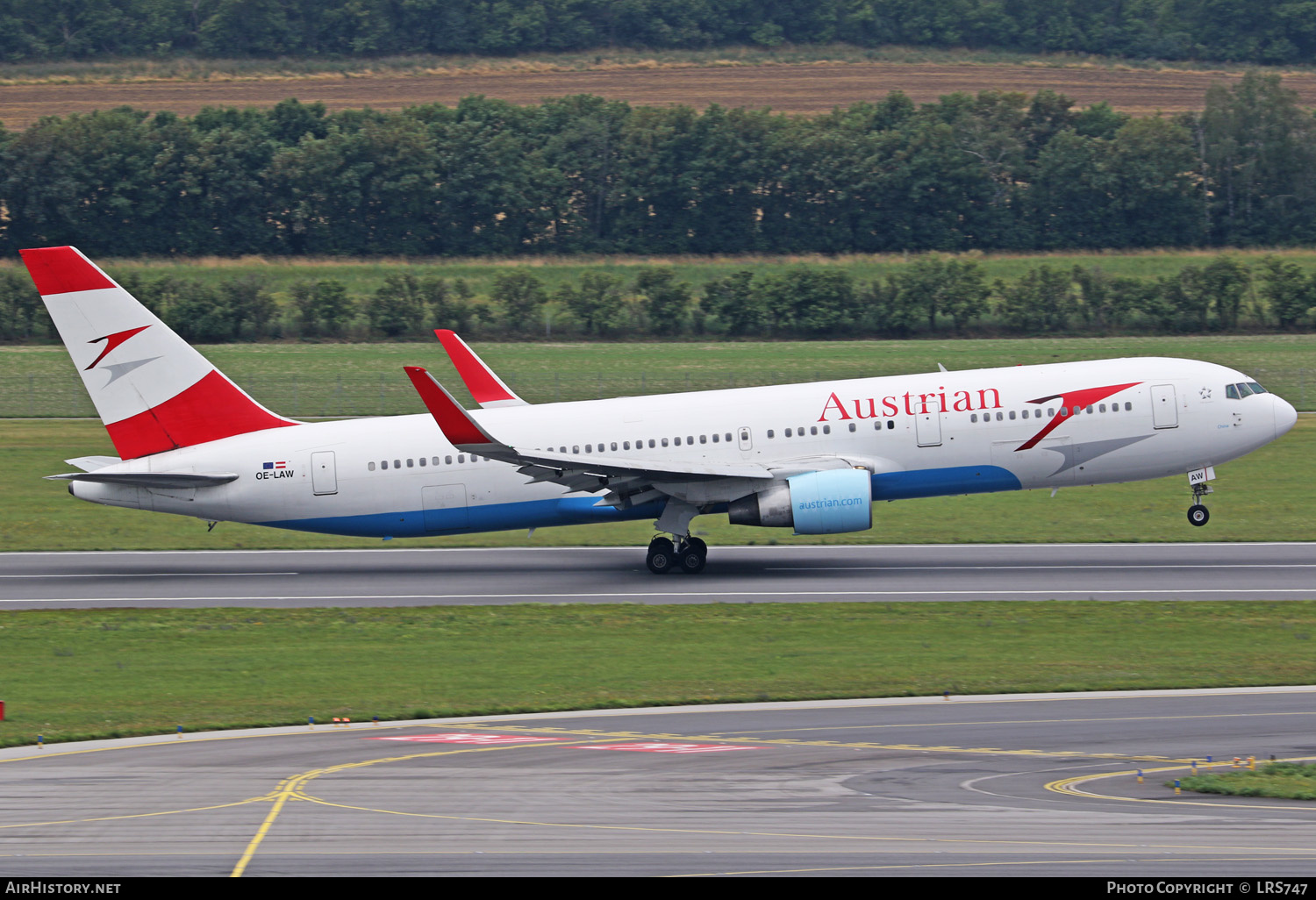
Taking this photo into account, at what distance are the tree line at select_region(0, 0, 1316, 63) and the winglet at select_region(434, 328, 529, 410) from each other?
4255 inches

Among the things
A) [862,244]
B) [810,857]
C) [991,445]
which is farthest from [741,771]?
[862,244]

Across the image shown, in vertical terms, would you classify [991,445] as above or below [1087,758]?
above

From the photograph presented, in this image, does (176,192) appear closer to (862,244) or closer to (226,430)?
(862,244)

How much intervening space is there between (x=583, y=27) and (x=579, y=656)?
125m

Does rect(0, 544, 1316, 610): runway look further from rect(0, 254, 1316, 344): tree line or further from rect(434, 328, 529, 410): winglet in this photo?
rect(0, 254, 1316, 344): tree line

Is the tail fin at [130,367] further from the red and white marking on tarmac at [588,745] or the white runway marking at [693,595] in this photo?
the red and white marking on tarmac at [588,745]

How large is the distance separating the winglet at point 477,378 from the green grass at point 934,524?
4.30 meters

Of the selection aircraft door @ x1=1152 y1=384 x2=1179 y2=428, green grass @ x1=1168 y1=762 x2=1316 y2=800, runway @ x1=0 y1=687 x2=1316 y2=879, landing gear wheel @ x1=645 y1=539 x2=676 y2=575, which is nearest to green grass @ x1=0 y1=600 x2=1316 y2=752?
runway @ x1=0 y1=687 x2=1316 y2=879

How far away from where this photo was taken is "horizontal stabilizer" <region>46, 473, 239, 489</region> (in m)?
34.1

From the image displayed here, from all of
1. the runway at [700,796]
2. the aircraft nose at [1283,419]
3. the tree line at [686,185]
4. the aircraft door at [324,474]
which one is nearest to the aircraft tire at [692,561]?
the aircraft door at [324,474]

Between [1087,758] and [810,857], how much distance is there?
5.64 meters

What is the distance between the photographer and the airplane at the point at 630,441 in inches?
1356

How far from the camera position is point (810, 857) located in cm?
1463

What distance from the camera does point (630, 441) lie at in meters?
34.9
